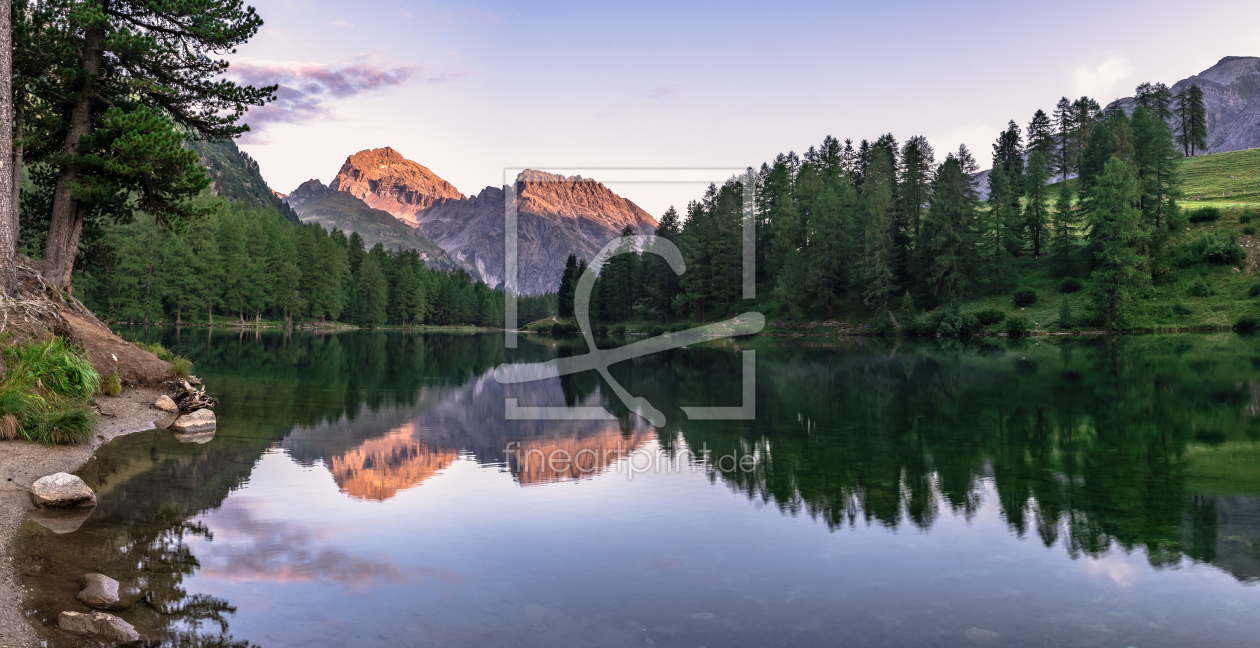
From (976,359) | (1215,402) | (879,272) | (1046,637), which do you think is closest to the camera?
(1046,637)

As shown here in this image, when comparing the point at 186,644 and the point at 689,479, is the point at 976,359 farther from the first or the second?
the point at 186,644

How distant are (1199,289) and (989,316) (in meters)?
18.2

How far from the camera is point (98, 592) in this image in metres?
7.60

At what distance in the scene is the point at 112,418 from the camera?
18.6 meters

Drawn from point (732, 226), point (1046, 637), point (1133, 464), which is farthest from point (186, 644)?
point (732, 226)

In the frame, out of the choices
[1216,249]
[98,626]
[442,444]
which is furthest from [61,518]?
[1216,249]

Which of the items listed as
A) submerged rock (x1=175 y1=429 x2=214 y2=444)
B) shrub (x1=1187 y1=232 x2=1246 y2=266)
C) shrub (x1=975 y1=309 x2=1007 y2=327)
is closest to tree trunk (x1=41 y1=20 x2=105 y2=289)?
submerged rock (x1=175 y1=429 x2=214 y2=444)

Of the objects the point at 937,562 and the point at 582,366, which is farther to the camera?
the point at 582,366

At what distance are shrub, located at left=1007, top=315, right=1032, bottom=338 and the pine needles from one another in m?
69.0

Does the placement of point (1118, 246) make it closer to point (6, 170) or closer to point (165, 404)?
point (165, 404)

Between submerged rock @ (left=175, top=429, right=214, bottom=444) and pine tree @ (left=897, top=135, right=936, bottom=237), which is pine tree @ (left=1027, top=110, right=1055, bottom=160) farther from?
submerged rock @ (left=175, top=429, right=214, bottom=444)

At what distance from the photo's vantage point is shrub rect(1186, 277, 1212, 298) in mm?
67688

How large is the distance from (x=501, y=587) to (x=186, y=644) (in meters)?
3.32

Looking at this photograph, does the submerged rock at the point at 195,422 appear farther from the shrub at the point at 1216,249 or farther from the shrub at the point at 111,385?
the shrub at the point at 1216,249
